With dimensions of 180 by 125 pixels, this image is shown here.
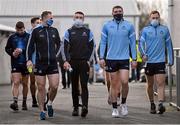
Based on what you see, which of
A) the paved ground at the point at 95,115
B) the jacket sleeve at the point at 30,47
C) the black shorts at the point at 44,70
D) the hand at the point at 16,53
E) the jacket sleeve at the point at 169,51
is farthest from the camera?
the hand at the point at 16,53

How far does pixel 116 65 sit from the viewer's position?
38.1 ft

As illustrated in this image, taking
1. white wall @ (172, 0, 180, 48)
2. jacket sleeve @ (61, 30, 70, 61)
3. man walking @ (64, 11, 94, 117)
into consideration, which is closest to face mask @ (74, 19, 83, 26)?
man walking @ (64, 11, 94, 117)

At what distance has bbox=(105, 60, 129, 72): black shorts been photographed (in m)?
11.6

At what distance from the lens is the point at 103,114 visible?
39.4 feet

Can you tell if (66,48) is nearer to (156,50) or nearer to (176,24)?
(156,50)

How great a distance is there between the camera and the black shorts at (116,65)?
1158cm

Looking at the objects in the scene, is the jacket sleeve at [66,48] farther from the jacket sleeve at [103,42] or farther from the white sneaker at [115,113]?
the white sneaker at [115,113]

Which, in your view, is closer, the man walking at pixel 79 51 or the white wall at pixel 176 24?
the man walking at pixel 79 51

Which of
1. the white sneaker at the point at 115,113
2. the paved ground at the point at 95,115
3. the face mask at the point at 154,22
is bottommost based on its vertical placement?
the paved ground at the point at 95,115

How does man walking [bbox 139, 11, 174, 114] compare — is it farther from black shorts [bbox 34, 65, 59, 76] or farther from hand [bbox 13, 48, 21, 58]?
hand [bbox 13, 48, 21, 58]

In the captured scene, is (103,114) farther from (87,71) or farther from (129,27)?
(129,27)

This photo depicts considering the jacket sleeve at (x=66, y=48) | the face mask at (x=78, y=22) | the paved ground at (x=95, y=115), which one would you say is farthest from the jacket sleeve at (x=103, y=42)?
the paved ground at (x=95, y=115)

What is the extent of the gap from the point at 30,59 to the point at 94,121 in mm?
1711

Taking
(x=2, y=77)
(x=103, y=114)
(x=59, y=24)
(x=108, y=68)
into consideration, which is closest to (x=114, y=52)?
(x=108, y=68)
